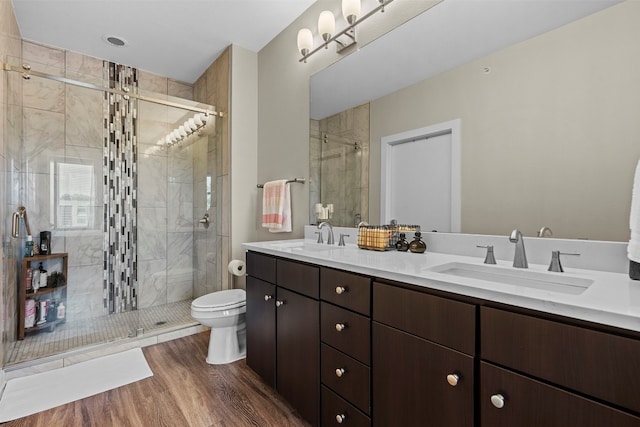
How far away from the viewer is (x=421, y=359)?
94 cm

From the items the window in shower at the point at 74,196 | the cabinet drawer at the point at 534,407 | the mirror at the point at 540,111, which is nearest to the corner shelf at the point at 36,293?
the window in shower at the point at 74,196

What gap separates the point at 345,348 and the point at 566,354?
29.1 inches

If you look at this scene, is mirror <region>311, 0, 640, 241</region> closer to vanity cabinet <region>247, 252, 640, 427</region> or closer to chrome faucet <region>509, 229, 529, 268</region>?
chrome faucet <region>509, 229, 529, 268</region>

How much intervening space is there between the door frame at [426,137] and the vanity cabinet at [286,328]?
24.9 inches

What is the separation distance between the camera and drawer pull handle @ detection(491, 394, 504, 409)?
2.47ft

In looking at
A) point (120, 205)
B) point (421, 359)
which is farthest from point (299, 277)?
point (120, 205)

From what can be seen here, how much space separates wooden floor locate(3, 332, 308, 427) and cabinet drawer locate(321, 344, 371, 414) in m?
0.43

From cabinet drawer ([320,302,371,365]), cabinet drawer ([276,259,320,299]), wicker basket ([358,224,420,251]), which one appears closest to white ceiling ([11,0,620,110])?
wicker basket ([358,224,420,251])

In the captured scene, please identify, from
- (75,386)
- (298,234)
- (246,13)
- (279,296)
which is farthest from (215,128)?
(75,386)

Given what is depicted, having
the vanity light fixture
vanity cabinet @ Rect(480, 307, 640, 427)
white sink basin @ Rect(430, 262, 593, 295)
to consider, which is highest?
the vanity light fixture

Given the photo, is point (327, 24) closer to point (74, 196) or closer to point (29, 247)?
point (74, 196)

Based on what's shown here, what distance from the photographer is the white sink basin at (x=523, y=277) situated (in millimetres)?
945

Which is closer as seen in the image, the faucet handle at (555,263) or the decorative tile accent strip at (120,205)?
the faucet handle at (555,263)

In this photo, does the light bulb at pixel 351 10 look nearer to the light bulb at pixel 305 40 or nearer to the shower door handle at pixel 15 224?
the light bulb at pixel 305 40
